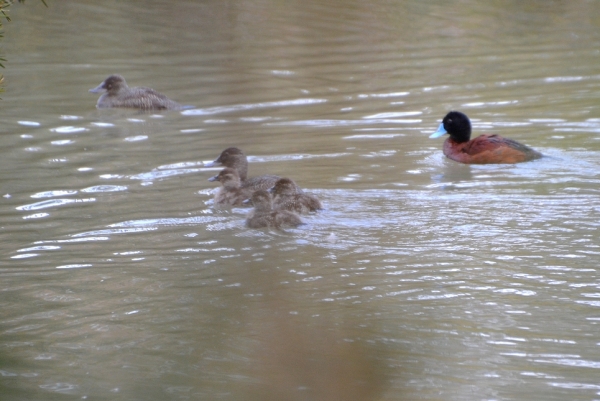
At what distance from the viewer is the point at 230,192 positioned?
8.16 m

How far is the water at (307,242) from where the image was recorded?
491 cm

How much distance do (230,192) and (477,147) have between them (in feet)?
9.44

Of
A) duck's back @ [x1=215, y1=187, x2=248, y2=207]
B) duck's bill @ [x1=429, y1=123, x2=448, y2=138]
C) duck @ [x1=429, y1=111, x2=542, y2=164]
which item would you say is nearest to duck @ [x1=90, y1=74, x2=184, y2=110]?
duck's bill @ [x1=429, y1=123, x2=448, y2=138]

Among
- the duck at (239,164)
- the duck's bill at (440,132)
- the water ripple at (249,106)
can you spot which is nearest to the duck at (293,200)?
the duck at (239,164)

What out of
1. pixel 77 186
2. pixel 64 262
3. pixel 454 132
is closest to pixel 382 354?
pixel 64 262

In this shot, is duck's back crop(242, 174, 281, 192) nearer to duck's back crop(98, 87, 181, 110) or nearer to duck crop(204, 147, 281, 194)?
duck crop(204, 147, 281, 194)

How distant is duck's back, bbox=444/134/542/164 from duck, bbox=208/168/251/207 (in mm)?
2595

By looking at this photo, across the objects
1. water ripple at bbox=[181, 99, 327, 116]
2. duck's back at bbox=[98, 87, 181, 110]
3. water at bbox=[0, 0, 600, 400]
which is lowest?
water at bbox=[0, 0, 600, 400]

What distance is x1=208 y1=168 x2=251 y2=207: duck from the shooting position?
812 centimetres

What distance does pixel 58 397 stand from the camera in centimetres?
470

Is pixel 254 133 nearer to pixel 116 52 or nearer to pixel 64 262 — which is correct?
pixel 64 262

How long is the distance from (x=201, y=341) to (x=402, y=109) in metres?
7.38

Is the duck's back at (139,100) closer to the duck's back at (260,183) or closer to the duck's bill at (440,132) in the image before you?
the duck's bill at (440,132)

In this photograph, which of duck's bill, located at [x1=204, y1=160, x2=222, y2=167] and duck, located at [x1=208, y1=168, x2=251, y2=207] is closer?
duck, located at [x1=208, y1=168, x2=251, y2=207]
